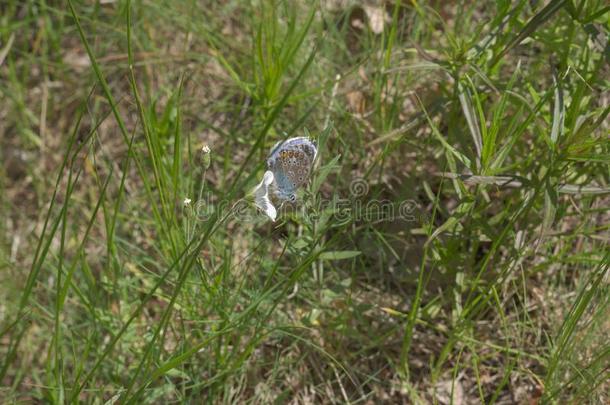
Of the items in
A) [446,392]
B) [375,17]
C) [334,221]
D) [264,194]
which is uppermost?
[375,17]

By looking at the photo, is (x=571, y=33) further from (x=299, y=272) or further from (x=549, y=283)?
(x=299, y=272)

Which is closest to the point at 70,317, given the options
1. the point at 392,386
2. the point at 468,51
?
the point at 392,386

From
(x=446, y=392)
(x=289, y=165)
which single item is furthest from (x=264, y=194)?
(x=446, y=392)
